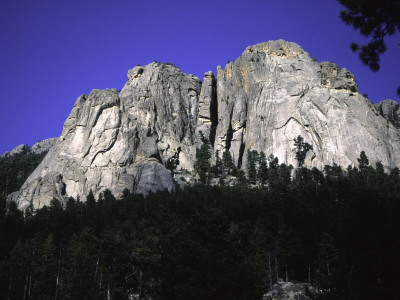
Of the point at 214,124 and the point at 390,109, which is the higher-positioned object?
the point at 390,109

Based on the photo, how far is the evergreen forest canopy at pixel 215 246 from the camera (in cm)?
2488

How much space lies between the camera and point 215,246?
86.6 feet

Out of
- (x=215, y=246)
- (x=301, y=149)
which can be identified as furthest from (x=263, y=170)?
(x=215, y=246)

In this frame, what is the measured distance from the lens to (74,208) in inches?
2849

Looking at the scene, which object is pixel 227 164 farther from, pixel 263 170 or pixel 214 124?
pixel 214 124

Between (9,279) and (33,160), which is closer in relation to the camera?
(9,279)

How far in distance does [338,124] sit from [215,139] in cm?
3501

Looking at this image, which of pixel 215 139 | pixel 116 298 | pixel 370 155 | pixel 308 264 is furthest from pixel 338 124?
pixel 116 298

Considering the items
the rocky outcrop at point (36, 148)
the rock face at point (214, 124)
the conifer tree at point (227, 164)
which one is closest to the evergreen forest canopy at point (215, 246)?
the rock face at point (214, 124)

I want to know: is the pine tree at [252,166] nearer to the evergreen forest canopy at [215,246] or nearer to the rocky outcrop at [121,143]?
the evergreen forest canopy at [215,246]

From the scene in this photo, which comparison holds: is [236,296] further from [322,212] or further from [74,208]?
[74,208]

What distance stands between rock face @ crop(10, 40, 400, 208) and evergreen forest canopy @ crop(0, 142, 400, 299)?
48.0ft

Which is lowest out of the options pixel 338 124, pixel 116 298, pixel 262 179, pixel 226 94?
pixel 116 298

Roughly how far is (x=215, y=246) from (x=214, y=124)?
98063 mm
